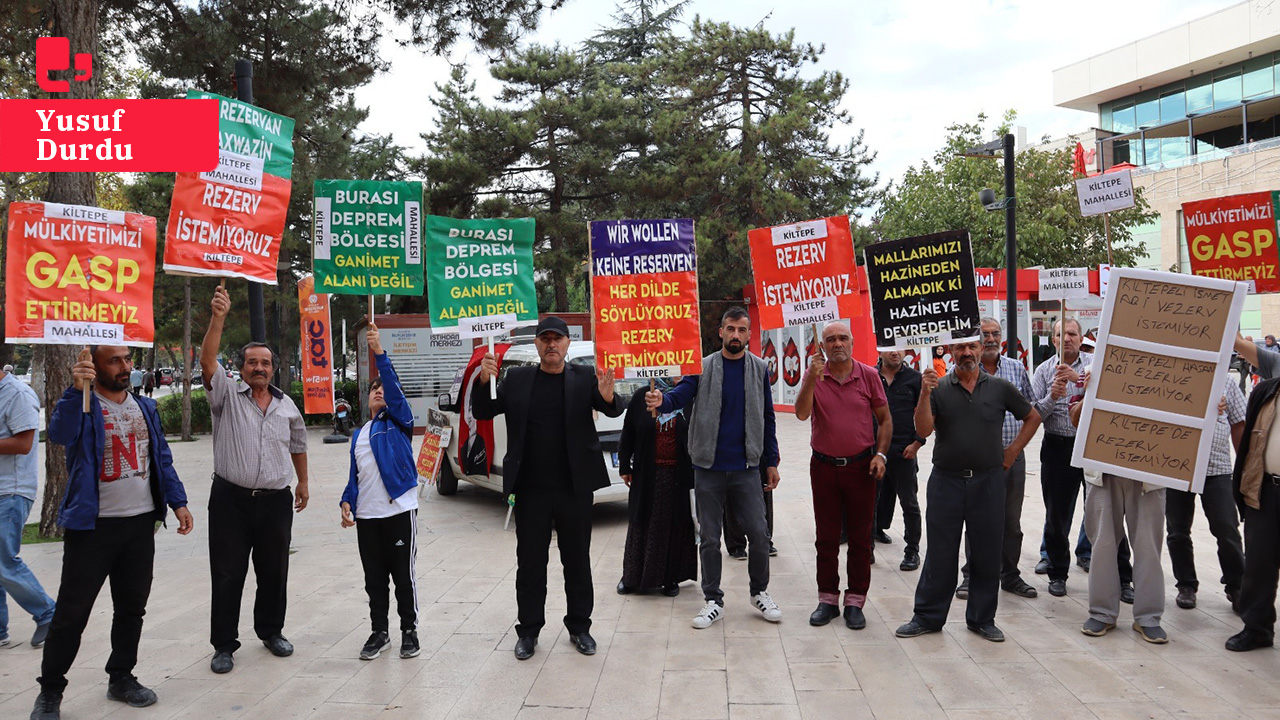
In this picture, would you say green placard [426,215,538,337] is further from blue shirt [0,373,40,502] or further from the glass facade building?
the glass facade building

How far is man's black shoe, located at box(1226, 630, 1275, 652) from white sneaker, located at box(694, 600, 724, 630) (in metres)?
3.11

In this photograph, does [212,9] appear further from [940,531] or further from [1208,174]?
[1208,174]

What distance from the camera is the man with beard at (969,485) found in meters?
5.99

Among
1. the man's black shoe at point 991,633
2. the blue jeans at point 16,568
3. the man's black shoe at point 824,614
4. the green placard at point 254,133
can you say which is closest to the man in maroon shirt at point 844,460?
the man's black shoe at point 824,614

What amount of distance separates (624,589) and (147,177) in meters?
21.3

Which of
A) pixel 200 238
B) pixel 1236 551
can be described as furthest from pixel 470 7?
pixel 1236 551

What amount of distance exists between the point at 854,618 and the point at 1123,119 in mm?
54045

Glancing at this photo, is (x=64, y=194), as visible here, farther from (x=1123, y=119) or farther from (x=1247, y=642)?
(x=1123, y=119)

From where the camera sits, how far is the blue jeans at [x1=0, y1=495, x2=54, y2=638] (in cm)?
574

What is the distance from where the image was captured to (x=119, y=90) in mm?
24438

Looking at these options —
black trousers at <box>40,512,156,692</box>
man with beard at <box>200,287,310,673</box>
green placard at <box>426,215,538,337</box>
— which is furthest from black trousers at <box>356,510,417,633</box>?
green placard at <box>426,215,538,337</box>

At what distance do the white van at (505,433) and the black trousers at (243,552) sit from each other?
10.7 feet

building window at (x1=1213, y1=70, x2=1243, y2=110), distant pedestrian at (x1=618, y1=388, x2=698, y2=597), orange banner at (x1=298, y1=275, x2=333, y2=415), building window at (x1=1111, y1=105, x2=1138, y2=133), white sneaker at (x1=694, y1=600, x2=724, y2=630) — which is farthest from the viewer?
building window at (x1=1111, y1=105, x2=1138, y2=133)

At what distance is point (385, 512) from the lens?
5.85m
